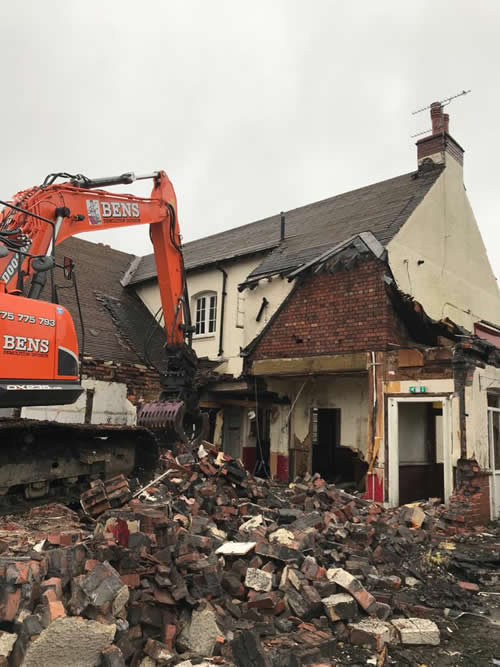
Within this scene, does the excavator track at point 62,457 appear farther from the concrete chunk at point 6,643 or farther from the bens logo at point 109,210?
the bens logo at point 109,210

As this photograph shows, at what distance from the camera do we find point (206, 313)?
59.3 feet

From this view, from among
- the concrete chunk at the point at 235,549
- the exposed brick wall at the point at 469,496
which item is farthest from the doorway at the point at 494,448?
the concrete chunk at the point at 235,549

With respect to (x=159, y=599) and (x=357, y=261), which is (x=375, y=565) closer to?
(x=159, y=599)

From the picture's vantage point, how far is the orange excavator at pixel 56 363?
20.4ft

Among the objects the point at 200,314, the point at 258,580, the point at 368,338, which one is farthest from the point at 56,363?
the point at 200,314

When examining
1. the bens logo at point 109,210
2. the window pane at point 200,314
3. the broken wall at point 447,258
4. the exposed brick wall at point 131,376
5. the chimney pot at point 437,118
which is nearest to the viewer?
the bens logo at point 109,210

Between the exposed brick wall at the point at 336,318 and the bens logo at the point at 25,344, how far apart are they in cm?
769

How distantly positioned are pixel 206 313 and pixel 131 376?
3.19 m

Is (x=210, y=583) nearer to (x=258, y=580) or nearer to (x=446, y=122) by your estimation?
(x=258, y=580)

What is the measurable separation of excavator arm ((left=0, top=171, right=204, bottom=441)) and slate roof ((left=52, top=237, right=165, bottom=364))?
249 inches

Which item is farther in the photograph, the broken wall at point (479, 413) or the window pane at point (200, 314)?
the window pane at point (200, 314)

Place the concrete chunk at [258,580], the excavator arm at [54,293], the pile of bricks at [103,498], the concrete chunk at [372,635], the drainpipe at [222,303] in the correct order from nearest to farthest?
the concrete chunk at [372,635] → the concrete chunk at [258,580] → the excavator arm at [54,293] → the pile of bricks at [103,498] → the drainpipe at [222,303]

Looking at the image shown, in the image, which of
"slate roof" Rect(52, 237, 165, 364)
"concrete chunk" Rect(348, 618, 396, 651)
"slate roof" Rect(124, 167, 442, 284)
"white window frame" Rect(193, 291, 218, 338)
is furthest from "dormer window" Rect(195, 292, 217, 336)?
"concrete chunk" Rect(348, 618, 396, 651)

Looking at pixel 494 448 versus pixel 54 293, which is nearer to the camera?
pixel 54 293
